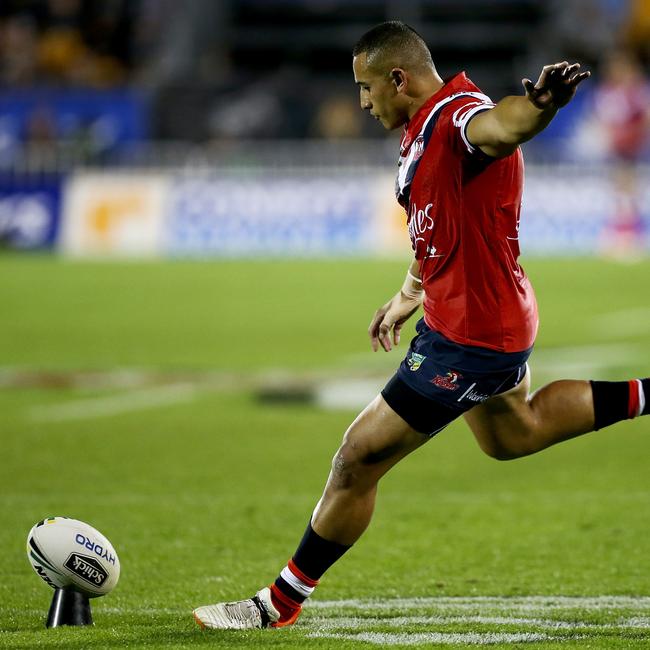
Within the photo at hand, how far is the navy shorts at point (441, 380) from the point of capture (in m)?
5.07

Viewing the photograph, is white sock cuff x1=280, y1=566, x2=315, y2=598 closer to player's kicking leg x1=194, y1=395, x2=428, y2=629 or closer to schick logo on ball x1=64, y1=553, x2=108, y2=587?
player's kicking leg x1=194, y1=395, x2=428, y2=629

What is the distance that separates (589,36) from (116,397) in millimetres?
20152

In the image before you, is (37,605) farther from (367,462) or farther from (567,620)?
(567,620)

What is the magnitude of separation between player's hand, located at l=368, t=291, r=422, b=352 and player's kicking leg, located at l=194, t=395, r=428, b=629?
57cm

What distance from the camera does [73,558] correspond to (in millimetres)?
A: 5113

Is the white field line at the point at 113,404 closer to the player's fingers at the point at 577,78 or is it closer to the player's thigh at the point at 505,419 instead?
the player's thigh at the point at 505,419

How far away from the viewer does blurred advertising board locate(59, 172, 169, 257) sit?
24.7m

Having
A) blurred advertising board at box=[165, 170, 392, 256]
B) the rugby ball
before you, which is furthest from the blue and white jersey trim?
blurred advertising board at box=[165, 170, 392, 256]

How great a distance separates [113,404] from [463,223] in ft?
22.7

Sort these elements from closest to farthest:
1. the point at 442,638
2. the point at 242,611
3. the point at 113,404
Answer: the point at 442,638
the point at 242,611
the point at 113,404

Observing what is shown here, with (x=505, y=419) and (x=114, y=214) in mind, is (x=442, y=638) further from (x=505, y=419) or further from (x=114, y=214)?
(x=114, y=214)

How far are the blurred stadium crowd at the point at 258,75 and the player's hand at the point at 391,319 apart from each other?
1818 centimetres

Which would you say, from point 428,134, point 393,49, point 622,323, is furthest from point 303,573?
point 622,323

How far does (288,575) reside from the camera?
522 centimetres
